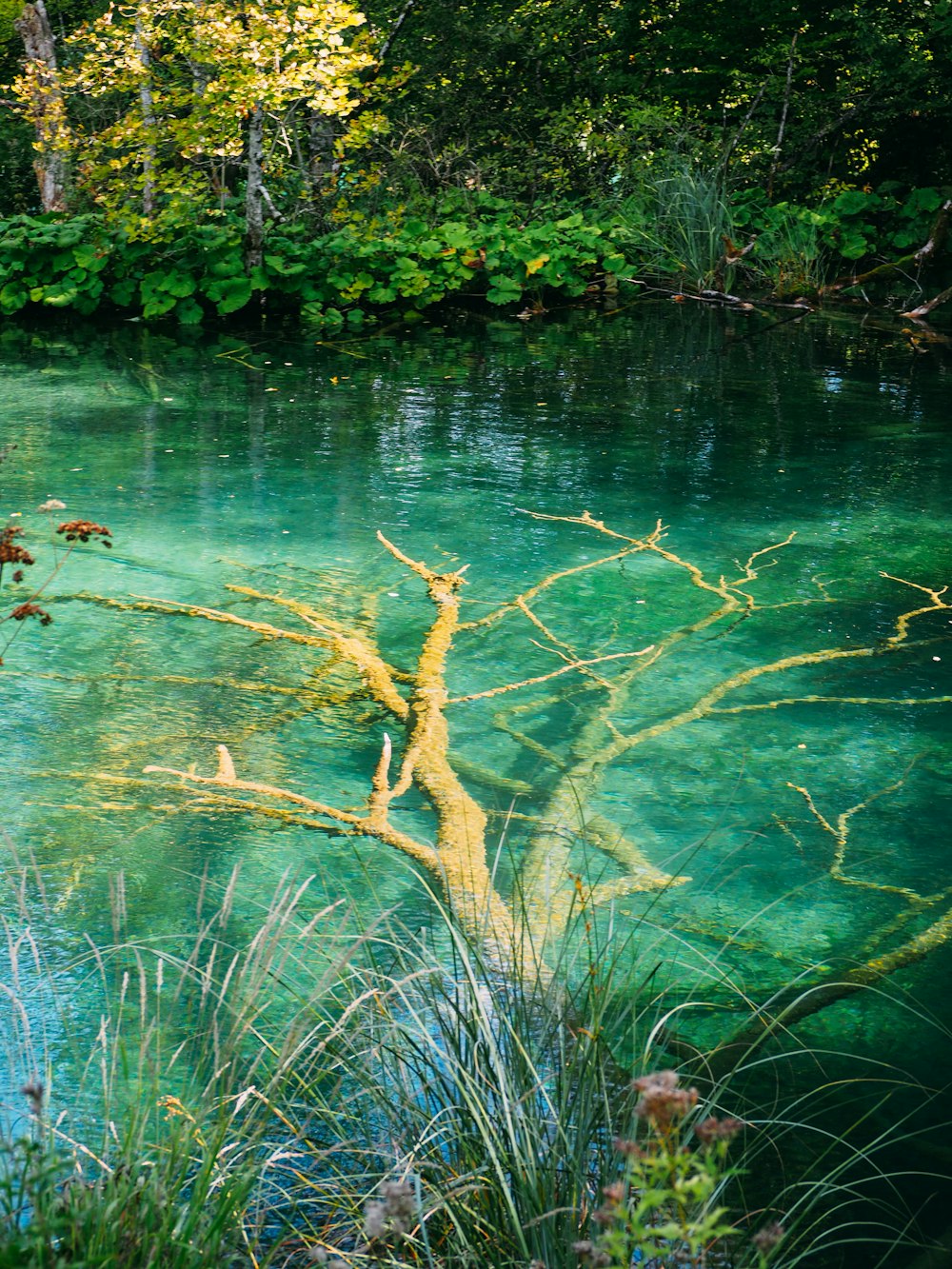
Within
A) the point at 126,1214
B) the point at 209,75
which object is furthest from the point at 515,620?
the point at 209,75

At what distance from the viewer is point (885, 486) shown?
16.1 ft

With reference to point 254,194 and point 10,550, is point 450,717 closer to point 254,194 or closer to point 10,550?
point 10,550

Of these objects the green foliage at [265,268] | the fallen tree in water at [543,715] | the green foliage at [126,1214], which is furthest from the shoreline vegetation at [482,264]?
the green foliage at [126,1214]

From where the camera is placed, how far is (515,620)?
359 centimetres

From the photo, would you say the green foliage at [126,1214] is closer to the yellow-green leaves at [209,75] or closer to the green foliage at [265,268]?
the yellow-green leaves at [209,75]

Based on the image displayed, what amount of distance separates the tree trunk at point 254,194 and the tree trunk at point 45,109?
1.06 m

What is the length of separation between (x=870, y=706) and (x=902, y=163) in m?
8.94

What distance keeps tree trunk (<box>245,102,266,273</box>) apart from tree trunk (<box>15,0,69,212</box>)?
1062mm

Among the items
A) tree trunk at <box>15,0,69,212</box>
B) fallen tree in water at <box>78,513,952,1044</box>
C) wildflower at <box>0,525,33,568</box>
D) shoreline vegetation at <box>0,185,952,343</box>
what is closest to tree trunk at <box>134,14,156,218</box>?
shoreline vegetation at <box>0,185,952,343</box>

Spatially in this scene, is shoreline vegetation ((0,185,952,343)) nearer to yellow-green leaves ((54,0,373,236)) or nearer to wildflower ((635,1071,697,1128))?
yellow-green leaves ((54,0,373,236))

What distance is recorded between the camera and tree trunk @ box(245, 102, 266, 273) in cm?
759

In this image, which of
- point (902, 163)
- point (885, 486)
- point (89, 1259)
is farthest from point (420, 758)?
point (902, 163)

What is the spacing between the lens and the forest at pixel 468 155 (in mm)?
7660

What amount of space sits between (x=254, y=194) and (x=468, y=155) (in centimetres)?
370
